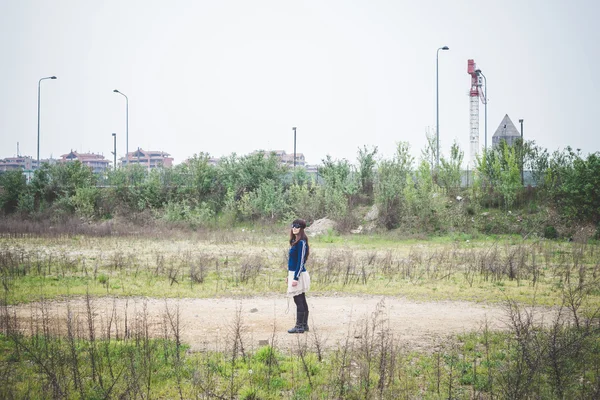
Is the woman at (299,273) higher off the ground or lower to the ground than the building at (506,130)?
lower

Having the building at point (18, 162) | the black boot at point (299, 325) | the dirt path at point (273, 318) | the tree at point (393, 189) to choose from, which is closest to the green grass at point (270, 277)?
the dirt path at point (273, 318)

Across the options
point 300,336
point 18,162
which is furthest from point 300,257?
point 18,162

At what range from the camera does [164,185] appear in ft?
173

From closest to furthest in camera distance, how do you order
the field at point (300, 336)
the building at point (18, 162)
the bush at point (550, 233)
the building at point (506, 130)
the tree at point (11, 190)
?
1. the field at point (300, 336)
2. the bush at point (550, 233)
3. the tree at point (11, 190)
4. the building at point (506, 130)
5. the building at point (18, 162)

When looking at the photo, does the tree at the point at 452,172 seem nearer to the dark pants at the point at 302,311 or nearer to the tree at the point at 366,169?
the tree at the point at 366,169

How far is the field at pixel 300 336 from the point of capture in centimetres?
776

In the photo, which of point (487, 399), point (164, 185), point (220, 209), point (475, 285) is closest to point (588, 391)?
point (487, 399)

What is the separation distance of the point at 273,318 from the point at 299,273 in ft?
7.69

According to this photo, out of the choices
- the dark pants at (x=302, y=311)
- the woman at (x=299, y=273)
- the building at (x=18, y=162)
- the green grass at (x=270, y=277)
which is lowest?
the green grass at (x=270, y=277)

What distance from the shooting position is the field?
7762mm

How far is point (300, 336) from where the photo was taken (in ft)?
34.9

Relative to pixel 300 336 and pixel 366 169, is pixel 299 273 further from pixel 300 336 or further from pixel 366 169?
pixel 366 169

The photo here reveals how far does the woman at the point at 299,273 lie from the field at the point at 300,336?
0.37m

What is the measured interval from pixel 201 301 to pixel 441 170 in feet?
103
